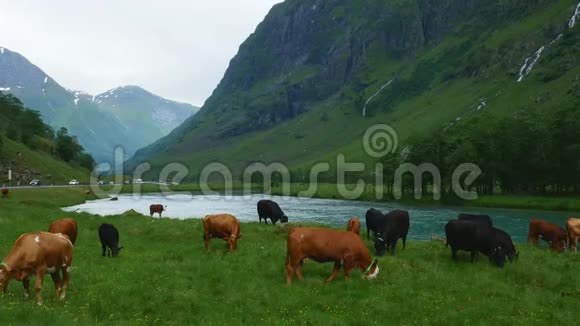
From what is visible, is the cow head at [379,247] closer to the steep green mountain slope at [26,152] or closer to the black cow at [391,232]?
the black cow at [391,232]

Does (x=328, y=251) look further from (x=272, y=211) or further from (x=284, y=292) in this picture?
(x=272, y=211)

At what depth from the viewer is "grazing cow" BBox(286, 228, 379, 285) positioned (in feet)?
62.0

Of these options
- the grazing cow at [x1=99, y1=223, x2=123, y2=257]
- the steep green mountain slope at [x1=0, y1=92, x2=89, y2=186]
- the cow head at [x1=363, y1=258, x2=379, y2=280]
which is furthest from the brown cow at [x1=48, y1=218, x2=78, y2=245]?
the steep green mountain slope at [x1=0, y1=92, x2=89, y2=186]

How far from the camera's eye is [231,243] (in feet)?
82.6

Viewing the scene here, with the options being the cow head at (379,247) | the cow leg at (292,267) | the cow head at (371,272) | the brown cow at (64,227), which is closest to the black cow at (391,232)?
the cow head at (379,247)

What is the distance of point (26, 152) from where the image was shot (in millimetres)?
126875

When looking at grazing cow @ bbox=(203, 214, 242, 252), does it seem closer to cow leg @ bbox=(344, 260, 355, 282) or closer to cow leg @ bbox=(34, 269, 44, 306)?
cow leg @ bbox=(344, 260, 355, 282)

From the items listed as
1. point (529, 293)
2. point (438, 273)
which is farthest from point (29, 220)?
point (529, 293)

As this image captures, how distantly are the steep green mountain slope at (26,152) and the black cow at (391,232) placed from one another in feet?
357

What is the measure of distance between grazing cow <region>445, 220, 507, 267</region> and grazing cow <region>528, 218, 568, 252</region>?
393 inches

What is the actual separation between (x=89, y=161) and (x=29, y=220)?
17912 cm

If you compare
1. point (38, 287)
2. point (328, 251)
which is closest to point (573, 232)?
point (328, 251)

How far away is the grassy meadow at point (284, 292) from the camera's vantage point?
15.2 metres

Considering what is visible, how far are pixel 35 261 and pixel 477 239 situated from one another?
20.4 m
